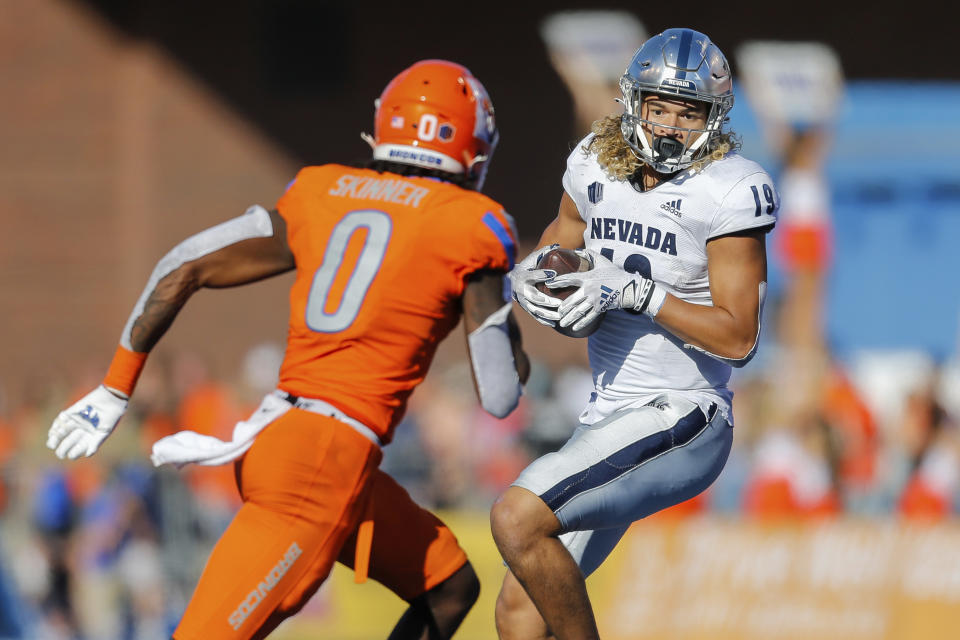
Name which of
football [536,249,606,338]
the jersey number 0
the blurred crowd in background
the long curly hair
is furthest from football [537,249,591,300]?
the blurred crowd in background

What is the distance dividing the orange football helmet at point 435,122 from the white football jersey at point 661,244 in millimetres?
332

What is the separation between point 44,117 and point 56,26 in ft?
3.40

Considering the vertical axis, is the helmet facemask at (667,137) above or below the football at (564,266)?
above

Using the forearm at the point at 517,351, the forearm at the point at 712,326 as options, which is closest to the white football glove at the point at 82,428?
the forearm at the point at 517,351

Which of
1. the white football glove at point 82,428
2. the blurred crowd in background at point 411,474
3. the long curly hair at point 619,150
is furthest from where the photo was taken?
the blurred crowd in background at point 411,474

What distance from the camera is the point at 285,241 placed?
4.37 meters

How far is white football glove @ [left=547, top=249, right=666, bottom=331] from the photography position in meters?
3.99

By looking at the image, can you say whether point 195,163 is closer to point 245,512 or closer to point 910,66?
point 910,66

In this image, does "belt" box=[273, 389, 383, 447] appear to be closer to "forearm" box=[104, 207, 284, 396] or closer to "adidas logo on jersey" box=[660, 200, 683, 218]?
"forearm" box=[104, 207, 284, 396]

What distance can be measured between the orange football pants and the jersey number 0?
0.28 m

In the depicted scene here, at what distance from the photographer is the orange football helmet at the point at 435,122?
446 centimetres

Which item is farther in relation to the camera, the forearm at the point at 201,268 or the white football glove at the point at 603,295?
the forearm at the point at 201,268

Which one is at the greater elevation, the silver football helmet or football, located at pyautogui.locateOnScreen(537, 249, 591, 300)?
the silver football helmet

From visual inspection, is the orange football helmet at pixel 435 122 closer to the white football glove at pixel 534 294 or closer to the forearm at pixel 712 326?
the white football glove at pixel 534 294
